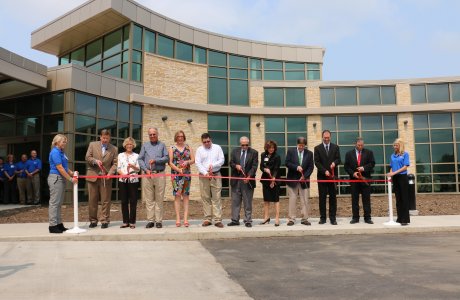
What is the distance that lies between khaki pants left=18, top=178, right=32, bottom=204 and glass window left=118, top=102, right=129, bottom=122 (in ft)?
13.4

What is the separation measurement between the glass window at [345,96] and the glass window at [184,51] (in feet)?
26.5

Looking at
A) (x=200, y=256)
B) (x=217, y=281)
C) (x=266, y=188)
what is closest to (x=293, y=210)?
(x=266, y=188)

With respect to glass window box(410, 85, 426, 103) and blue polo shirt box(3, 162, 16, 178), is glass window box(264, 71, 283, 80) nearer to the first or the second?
glass window box(410, 85, 426, 103)

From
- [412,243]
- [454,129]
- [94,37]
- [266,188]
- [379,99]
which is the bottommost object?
[412,243]

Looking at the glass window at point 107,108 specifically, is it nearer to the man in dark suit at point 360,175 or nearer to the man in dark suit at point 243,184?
the man in dark suit at point 243,184

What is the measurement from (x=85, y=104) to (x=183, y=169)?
8332 mm

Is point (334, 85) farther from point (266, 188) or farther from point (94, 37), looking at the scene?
point (266, 188)

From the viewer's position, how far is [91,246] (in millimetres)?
6523

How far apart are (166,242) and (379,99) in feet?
59.3

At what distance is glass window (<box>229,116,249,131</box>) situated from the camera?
2098cm

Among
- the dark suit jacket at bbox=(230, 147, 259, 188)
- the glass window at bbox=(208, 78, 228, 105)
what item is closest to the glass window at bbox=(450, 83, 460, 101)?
the glass window at bbox=(208, 78, 228, 105)

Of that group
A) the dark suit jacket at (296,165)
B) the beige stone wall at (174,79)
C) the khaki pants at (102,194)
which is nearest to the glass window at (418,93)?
the beige stone wall at (174,79)

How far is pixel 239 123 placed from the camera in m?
21.2

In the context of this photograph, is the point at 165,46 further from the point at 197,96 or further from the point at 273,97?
the point at 273,97
